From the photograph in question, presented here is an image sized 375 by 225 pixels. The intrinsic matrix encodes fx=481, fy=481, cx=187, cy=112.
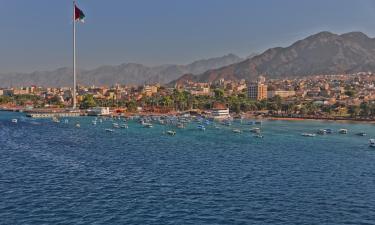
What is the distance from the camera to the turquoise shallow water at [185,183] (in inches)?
1371

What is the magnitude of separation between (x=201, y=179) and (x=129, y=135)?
4853 centimetres

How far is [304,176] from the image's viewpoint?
163 feet

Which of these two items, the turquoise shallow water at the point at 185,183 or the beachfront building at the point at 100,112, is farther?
the beachfront building at the point at 100,112

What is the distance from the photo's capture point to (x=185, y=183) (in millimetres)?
45281

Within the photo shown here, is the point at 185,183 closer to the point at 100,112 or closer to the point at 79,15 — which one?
the point at 79,15

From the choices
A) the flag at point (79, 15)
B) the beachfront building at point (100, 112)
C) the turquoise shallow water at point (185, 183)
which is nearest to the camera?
the turquoise shallow water at point (185, 183)

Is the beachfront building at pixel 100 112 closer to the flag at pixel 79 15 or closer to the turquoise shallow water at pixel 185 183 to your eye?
the flag at pixel 79 15

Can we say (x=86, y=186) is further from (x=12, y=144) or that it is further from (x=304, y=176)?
(x=12, y=144)

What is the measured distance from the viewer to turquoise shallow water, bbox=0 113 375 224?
3481 cm

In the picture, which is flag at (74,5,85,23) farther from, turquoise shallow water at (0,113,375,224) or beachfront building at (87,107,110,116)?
turquoise shallow water at (0,113,375,224)

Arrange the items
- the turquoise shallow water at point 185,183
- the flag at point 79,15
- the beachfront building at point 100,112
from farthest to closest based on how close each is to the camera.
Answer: the beachfront building at point 100,112 → the flag at point 79,15 → the turquoise shallow water at point 185,183

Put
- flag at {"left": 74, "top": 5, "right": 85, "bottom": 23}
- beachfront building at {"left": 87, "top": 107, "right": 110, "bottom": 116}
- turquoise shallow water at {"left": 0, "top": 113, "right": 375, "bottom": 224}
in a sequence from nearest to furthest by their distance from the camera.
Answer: turquoise shallow water at {"left": 0, "top": 113, "right": 375, "bottom": 224}
flag at {"left": 74, "top": 5, "right": 85, "bottom": 23}
beachfront building at {"left": 87, "top": 107, "right": 110, "bottom": 116}

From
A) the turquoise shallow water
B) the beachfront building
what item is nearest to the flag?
the beachfront building

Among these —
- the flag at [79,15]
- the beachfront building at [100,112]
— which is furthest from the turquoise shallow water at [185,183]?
the beachfront building at [100,112]
